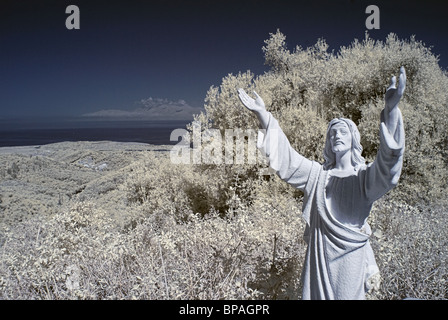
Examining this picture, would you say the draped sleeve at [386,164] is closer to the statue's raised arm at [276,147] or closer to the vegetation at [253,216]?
the statue's raised arm at [276,147]

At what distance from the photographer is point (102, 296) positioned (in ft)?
9.21

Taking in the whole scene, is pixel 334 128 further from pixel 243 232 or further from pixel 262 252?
pixel 262 252

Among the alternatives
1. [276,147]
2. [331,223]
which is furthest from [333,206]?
[276,147]

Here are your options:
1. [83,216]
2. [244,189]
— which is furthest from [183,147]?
[83,216]

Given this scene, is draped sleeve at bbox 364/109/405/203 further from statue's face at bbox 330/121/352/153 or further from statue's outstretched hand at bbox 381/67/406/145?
statue's face at bbox 330/121/352/153

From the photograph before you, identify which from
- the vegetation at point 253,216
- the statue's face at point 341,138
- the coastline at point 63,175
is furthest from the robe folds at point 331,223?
the coastline at point 63,175

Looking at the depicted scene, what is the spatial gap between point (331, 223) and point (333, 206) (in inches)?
4.1

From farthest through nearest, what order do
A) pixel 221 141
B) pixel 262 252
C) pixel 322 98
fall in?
1. pixel 322 98
2. pixel 221 141
3. pixel 262 252

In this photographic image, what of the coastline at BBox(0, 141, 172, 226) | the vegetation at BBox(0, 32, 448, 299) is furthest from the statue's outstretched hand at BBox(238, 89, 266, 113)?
the coastline at BBox(0, 141, 172, 226)

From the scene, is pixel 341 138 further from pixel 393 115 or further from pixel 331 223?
pixel 331 223

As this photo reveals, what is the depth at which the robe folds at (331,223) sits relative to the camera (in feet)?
5.92

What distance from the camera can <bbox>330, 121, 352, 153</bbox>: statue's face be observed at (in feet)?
6.07

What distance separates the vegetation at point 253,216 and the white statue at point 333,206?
1.76ft

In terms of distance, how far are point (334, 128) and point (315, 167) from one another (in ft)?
0.84
